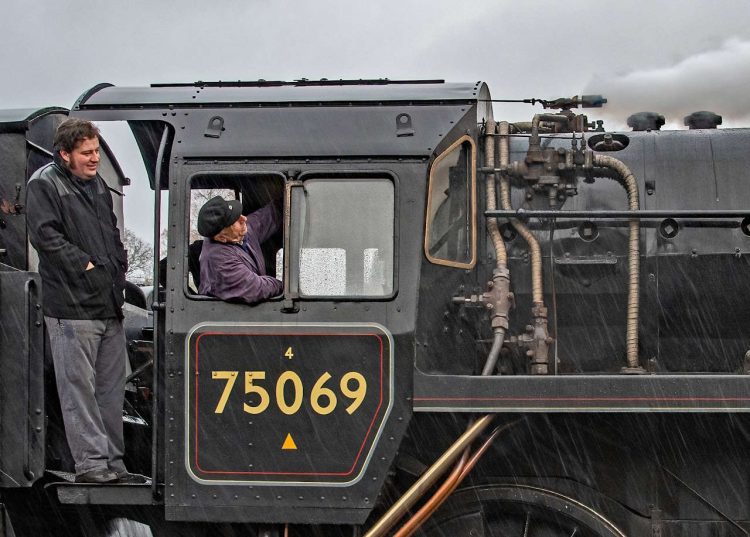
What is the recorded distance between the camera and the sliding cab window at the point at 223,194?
15.6 feet

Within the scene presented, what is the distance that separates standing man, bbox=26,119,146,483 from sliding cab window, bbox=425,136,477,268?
1765 millimetres

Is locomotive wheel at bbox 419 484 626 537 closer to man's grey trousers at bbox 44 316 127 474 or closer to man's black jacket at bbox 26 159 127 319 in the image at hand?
man's grey trousers at bbox 44 316 127 474

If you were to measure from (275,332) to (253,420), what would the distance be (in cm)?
46

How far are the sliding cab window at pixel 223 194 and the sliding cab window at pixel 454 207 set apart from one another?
0.84 m

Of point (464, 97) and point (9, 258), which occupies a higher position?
point (464, 97)

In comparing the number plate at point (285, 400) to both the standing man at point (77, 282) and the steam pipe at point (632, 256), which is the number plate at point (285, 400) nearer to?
the standing man at point (77, 282)

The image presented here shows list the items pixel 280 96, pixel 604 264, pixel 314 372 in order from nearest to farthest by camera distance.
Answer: pixel 314 372 → pixel 280 96 → pixel 604 264

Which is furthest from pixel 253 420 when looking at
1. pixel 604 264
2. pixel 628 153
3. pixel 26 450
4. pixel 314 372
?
pixel 628 153

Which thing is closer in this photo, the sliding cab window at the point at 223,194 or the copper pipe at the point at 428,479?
the copper pipe at the point at 428,479

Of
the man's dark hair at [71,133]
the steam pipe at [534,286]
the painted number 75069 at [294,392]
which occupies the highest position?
the man's dark hair at [71,133]

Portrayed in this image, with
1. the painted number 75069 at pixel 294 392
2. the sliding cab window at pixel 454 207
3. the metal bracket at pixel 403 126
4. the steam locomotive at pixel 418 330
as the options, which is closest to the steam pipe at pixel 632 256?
the steam locomotive at pixel 418 330

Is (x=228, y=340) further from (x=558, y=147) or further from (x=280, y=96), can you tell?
(x=558, y=147)

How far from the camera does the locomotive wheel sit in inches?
189

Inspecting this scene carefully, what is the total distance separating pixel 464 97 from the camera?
483cm
